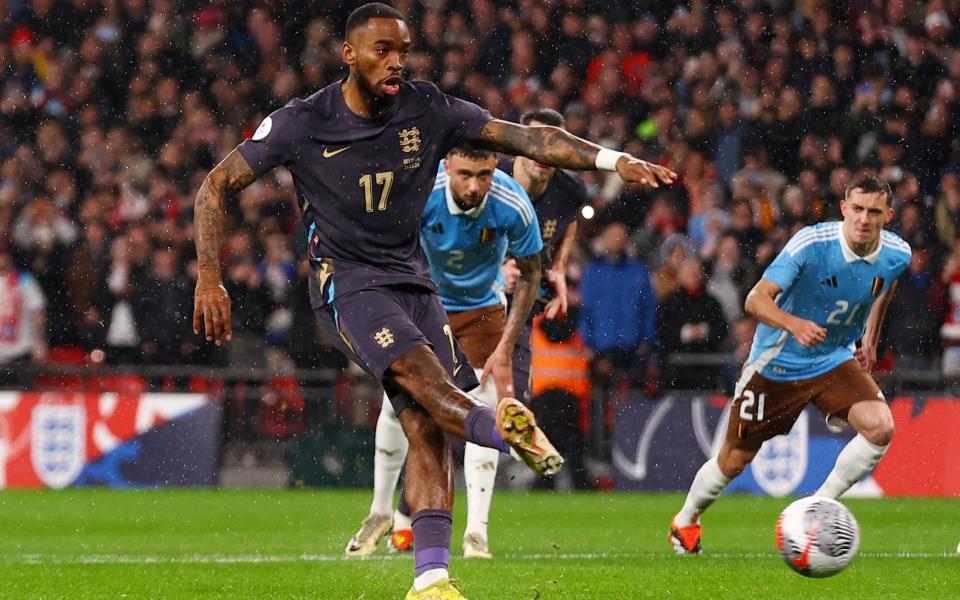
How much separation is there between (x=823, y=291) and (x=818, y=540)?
8.86ft

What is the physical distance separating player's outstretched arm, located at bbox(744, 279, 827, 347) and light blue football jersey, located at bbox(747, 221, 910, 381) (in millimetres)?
98

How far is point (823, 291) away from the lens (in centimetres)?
897

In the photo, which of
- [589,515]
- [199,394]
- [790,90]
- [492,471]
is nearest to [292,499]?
[199,394]

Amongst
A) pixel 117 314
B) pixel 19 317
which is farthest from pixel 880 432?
pixel 19 317

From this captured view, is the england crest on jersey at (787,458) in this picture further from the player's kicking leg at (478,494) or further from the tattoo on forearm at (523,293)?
the tattoo on forearm at (523,293)

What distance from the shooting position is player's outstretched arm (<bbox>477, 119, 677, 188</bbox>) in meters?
5.82

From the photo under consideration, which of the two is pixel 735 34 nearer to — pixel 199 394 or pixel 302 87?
pixel 302 87

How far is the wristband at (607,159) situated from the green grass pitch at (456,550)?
1775mm

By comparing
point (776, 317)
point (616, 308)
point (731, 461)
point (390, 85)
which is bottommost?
point (731, 461)

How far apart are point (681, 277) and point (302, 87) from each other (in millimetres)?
6294

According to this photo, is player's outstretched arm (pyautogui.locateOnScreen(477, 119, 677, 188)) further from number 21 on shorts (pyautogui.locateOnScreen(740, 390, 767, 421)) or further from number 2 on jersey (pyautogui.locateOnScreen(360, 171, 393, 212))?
number 21 on shorts (pyautogui.locateOnScreen(740, 390, 767, 421))

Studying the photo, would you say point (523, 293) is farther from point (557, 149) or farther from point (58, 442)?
point (58, 442)

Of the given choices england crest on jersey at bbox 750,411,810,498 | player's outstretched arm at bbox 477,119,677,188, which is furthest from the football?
england crest on jersey at bbox 750,411,810,498

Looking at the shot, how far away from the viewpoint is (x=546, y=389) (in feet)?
47.7
